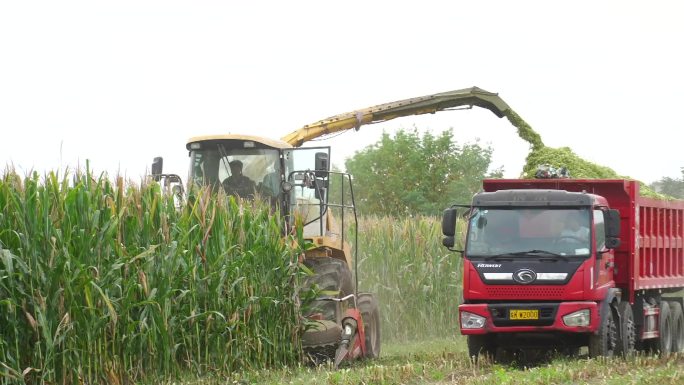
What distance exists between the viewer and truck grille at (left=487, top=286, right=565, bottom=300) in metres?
17.8

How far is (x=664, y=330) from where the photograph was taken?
21.6 metres

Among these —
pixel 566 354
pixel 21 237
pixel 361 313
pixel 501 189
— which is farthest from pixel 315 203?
pixel 21 237

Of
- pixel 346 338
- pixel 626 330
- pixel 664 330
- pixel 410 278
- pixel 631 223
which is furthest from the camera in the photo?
pixel 410 278

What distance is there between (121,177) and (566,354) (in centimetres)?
820

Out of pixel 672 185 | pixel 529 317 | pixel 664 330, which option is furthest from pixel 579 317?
pixel 672 185

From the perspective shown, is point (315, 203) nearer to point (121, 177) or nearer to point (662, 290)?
point (121, 177)

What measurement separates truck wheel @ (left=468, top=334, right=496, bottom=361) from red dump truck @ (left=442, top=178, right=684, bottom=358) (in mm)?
15

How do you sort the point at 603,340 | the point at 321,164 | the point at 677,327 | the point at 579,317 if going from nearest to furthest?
the point at 321,164
the point at 579,317
the point at 603,340
the point at 677,327

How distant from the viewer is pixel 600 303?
711 inches

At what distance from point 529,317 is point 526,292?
1.28ft

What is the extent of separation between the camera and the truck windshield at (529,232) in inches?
712

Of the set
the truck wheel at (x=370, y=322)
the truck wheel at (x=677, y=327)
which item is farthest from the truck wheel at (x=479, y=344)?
the truck wheel at (x=677, y=327)

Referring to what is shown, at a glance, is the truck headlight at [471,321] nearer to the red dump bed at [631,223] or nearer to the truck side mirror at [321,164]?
the red dump bed at [631,223]

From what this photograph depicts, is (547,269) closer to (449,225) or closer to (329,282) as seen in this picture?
(449,225)
